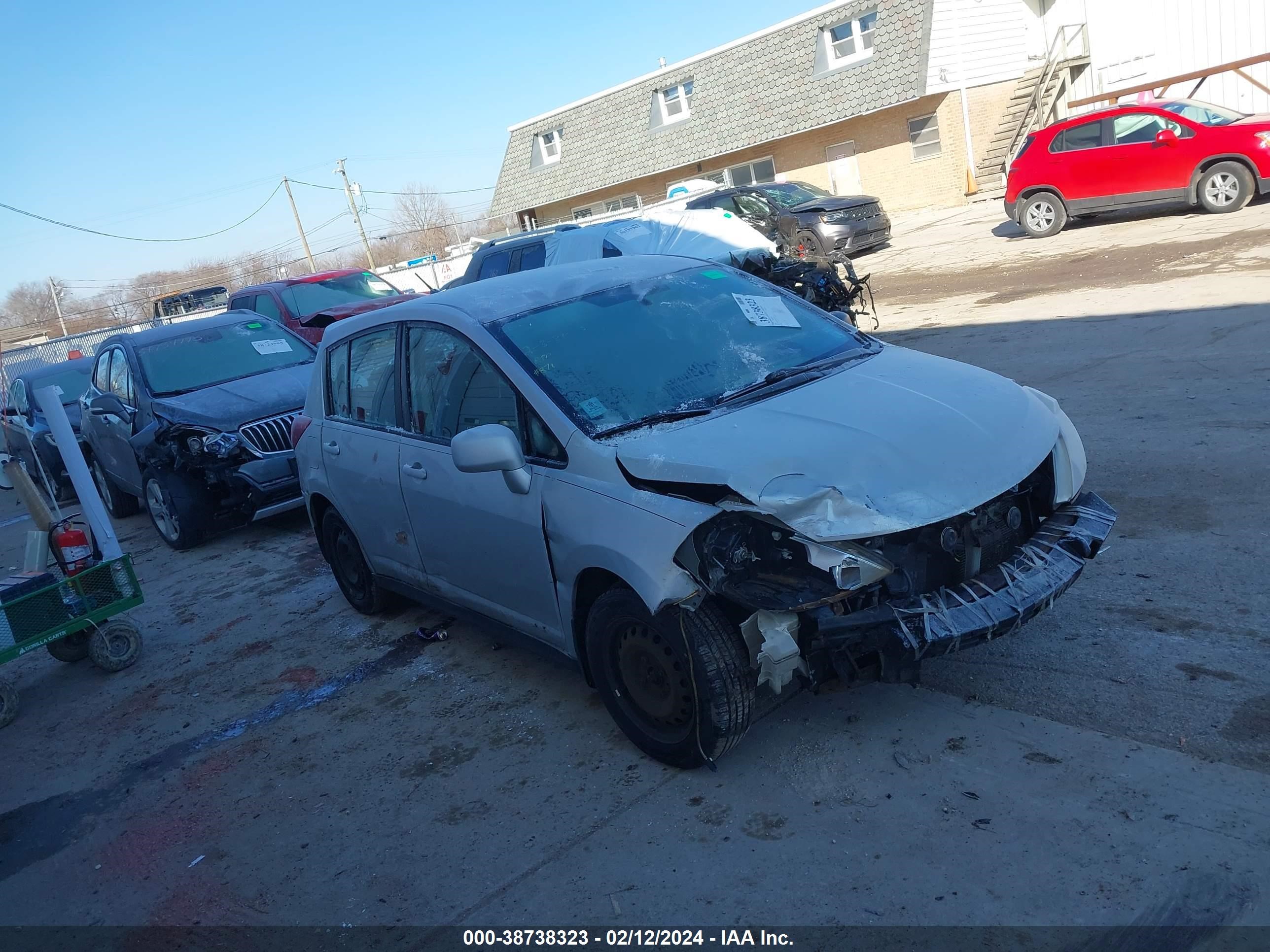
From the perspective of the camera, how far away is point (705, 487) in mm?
3521

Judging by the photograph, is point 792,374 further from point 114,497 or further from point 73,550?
point 114,497

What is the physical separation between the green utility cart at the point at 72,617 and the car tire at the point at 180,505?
237cm

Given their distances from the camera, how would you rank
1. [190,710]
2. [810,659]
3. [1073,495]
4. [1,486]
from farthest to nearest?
[1,486] < [190,710] < [1073,495] < [810,659]

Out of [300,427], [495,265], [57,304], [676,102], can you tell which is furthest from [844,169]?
[57,304]

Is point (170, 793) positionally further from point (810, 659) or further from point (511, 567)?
point (810, 659)

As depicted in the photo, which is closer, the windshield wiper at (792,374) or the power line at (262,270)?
the windshield wiper at (792,374)

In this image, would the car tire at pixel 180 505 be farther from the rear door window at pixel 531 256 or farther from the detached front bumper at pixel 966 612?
the detached front bumper at pixel 966 612

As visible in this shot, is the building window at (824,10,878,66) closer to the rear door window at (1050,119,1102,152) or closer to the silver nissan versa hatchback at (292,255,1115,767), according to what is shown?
the rear door window at (1050,119,1102,152)

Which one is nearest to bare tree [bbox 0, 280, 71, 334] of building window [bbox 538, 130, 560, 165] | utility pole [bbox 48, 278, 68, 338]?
utility pole [bbox 48, 278, 68, 338]

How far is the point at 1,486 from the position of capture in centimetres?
736

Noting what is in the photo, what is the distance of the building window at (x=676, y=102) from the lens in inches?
1196

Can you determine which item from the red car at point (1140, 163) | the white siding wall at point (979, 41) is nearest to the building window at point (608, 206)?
the white siding wall at point (979, 41)

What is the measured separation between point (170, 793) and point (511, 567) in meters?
1.90

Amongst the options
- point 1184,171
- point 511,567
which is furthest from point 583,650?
point 1184,171
